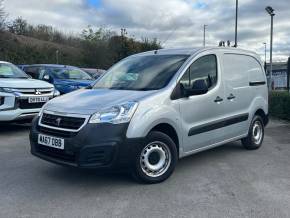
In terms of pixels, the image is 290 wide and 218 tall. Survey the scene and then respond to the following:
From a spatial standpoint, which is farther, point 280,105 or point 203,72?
point 280,105

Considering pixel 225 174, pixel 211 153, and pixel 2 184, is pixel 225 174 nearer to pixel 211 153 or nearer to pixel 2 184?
pixel 211 153

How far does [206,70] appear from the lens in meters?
6.04

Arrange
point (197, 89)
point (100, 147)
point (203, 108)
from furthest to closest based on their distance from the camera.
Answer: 1. point (203, 108)
2. point (197, 89)
3. point (100, 147)

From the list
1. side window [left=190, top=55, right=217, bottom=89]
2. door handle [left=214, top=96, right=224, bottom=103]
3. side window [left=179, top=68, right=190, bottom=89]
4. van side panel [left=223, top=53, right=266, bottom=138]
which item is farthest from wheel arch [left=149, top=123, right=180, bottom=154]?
van side panel [left=223, top=53, right=266, bottom=138]

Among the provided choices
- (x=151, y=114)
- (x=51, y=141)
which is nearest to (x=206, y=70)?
(x=151, y=114)

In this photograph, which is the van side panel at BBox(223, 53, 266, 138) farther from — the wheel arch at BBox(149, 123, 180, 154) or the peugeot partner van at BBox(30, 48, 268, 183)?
the wheel arch at BBox(149, 123, 180, 154)

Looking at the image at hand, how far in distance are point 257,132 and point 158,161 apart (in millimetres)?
3051

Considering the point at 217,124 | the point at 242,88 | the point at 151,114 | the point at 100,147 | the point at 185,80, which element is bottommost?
the point at 100,147

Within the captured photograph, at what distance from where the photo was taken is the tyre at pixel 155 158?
4910 millimetres

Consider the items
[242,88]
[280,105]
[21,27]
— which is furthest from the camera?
[21,27]

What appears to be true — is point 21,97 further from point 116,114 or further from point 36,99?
point 116,114

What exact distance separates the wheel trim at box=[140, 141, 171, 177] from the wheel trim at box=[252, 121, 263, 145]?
272cm

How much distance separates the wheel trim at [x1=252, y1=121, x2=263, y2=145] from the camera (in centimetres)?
733

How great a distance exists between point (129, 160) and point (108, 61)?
3510cm
